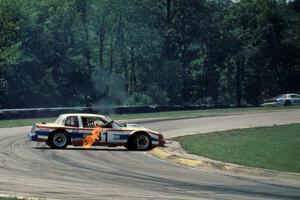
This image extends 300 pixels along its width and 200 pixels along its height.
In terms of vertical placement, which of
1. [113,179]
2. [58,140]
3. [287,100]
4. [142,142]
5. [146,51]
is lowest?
[113,179]

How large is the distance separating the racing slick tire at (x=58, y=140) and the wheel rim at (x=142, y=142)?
2497mm

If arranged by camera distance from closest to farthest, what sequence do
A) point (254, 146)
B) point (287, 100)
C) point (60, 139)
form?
point (254, 146) < point (60, 139) < point (287, 100)

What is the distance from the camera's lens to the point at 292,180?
15.6m

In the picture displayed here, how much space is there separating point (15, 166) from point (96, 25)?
1931 inches

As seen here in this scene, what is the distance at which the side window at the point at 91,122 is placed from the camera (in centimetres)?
2367

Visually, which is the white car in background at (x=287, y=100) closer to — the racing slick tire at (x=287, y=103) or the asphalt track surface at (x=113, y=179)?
the racing slick tire at (x=287, y=103)

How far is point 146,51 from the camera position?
227 feet

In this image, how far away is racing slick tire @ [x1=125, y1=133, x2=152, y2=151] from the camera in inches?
939

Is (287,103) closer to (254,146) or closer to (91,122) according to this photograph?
(254,146)

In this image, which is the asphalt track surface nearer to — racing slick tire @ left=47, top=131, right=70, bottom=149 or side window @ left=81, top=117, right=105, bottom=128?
racing slick tire @ left=47, top=131, right=70, bottom=149

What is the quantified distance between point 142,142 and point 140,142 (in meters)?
0.07

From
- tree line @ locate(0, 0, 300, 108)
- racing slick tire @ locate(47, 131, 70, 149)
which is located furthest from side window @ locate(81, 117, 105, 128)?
tree line @ locate(0, 0, 300, 108)

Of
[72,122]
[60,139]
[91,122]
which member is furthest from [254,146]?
[60,139]

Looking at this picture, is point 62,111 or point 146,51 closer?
point 62,111
